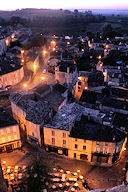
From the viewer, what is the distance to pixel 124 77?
Answer: 57.2 metres

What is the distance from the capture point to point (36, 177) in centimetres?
3005

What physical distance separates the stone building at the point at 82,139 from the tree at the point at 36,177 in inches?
209

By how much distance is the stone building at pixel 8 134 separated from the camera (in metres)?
35.3

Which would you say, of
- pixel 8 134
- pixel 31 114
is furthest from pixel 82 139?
pixel 8 134

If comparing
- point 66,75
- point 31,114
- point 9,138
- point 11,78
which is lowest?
point 9,138

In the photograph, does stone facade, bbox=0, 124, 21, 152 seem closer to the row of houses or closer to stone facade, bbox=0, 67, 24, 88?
the row of houses

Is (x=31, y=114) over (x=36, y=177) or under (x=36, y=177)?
over

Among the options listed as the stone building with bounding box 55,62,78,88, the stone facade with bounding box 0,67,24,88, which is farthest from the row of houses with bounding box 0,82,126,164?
the stone facade with bounding box 0,67,24,88

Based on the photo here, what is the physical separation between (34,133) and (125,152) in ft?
60.8

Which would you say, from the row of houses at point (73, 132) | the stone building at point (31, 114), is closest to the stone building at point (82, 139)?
the row of houses at point (73, 132)

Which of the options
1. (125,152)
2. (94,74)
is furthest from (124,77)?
(125,152)

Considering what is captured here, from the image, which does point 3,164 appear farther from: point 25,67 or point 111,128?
point 25,67

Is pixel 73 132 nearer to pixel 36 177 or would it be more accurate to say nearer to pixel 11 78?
pixel 36 177

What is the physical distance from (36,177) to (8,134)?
1024 cm
